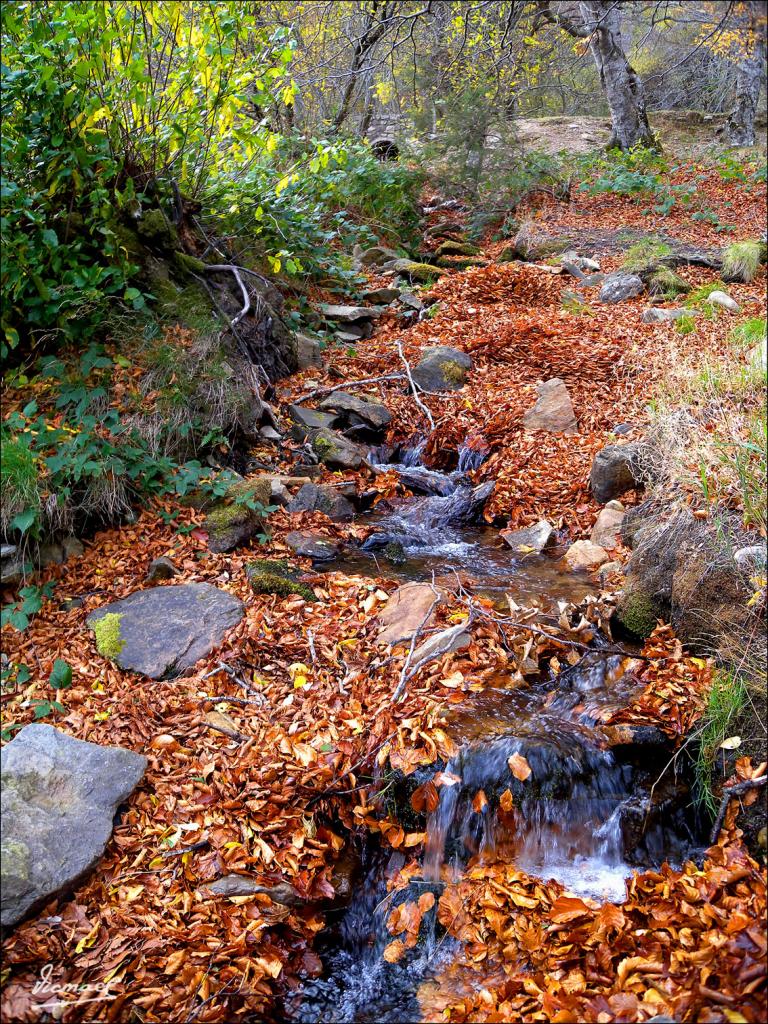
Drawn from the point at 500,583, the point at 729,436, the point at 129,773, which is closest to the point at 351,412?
the point at 500,583

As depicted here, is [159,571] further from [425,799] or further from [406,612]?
[425,799]

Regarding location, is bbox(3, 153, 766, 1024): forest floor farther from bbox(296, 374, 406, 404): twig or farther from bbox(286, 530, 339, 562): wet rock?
bbox(296, 374, 406, 404): twig

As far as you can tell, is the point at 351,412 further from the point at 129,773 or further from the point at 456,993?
the point at 456,993

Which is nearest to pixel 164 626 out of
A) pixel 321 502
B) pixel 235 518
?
pixel 235 518

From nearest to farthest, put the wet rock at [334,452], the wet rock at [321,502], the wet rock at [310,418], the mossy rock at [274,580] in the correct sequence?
the mossy rock at [274,580]
the wet rock at [321,502]
the wet rock at [334,452]
the wet rock at [310,418]

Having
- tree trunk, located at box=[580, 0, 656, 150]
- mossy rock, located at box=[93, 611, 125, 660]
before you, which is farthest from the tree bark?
mossy rock, located at box=[93, 611, 125, 660]

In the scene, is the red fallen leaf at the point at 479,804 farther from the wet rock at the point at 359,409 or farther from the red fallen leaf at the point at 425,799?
the wet rock at the point at 359,409

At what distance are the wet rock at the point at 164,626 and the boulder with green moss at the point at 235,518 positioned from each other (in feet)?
1.72

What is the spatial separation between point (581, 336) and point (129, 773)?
6600mm

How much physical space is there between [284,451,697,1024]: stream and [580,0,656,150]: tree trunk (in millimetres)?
12852

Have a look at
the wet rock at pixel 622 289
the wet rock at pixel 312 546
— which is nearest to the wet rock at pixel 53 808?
the wet rock at pixel 312 546

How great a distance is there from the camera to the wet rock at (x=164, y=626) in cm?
387

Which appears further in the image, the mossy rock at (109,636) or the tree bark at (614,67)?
the tree bark at (614,67)

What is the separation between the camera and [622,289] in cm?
908
